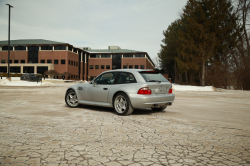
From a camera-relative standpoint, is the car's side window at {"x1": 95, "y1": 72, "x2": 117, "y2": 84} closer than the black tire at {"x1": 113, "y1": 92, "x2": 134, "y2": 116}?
No

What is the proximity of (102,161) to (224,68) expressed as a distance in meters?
29.4

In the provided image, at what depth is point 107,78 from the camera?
9.13 m

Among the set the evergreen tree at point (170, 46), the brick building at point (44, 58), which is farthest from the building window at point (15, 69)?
the evergreen tree at point (170, 46)

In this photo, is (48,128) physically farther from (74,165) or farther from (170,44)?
(170,44)

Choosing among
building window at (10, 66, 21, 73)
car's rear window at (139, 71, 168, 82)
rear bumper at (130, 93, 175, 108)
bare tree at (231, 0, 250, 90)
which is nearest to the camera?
rear bumper at (130, 93, 175, 108)

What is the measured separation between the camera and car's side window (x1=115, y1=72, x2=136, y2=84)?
333 inches

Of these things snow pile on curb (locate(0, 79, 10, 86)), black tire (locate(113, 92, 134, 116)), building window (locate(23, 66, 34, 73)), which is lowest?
black tire (locate(113, 92, 134, 116))

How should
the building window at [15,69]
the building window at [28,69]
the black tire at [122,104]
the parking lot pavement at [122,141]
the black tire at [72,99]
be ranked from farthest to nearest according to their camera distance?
the building window at [15,69] < the building window at [28,69] < the black tire at [72,99] < the black tire at [122,104] < the parking lot pavement at [122,141]

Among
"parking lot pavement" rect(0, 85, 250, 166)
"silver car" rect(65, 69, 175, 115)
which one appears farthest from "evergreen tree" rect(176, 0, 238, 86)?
"parking lot pavement" rect(0, 85, 250, 166)

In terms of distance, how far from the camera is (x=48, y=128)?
6.11 m

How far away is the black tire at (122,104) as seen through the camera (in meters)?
8.08

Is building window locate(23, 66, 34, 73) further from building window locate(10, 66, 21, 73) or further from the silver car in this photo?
the silver car

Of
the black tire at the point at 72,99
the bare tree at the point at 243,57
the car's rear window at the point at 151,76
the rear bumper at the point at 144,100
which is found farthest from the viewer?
the bare tree at the point at 243,57

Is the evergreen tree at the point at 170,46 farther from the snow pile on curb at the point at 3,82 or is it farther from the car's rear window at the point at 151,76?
the car's rear window at the point at 151,76
